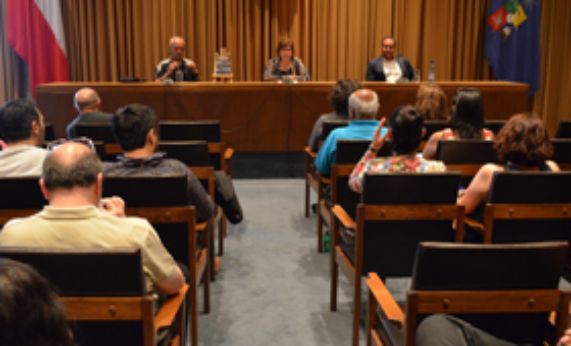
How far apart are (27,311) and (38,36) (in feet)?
22.8

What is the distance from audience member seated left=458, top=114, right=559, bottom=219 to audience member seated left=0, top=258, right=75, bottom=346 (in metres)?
2.06

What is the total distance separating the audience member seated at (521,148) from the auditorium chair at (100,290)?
160cm

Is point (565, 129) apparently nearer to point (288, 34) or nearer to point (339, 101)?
point (339, 101)

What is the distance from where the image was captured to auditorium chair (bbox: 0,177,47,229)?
8.11 feet

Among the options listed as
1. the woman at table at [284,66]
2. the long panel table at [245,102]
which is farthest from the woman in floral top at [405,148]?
the woman at table at [284,66]

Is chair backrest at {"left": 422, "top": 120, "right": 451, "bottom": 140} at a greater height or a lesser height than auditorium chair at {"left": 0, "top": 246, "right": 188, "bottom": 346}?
greater

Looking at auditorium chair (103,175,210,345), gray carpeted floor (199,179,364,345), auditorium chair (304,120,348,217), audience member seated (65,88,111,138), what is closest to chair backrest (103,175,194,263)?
auditorium chair (103,175,210,345)

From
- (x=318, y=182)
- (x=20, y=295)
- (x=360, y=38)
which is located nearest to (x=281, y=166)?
(x=318, y=182)

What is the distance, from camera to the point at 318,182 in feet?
13.5

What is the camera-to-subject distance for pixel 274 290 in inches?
134

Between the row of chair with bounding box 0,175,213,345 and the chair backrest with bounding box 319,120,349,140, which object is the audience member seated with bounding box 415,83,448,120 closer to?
the chair backrest with bounding box 319,120,349,140

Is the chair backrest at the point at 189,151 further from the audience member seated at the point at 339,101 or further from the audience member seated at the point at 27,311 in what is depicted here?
the audience member seated at the point at 27,311

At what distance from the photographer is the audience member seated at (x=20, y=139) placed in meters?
2.79

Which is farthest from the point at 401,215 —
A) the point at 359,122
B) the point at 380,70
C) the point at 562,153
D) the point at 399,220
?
the point at 380,70
